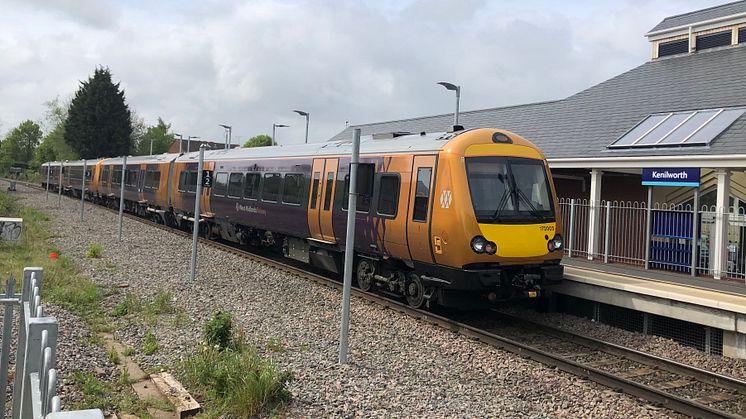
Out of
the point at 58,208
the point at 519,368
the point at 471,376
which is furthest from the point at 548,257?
the point at 58,208

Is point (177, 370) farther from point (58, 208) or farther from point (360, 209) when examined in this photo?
point (58, 208)

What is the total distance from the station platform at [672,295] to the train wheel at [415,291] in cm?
218

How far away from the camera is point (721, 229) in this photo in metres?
12.0

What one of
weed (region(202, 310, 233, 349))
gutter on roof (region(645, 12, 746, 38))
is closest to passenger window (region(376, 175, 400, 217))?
weed (region(202, 310, 233, 349))

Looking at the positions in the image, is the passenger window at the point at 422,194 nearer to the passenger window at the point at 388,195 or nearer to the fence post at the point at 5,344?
the passenger window at the point at 388,195

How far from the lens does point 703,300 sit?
8.73 meters

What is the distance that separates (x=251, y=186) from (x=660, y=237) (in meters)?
10.2

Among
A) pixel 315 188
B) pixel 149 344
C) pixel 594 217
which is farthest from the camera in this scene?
pixel 594 217

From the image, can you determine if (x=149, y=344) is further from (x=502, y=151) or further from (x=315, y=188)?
(x=315, y=188)

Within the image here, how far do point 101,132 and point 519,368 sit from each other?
64974 millimetres

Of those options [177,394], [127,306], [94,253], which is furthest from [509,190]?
[94,253]

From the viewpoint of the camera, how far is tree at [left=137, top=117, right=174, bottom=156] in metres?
81.2

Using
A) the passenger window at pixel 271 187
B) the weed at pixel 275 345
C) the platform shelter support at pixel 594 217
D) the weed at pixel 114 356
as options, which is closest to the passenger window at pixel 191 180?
the passenger window at pixel 271 187

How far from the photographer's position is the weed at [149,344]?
723 cm
